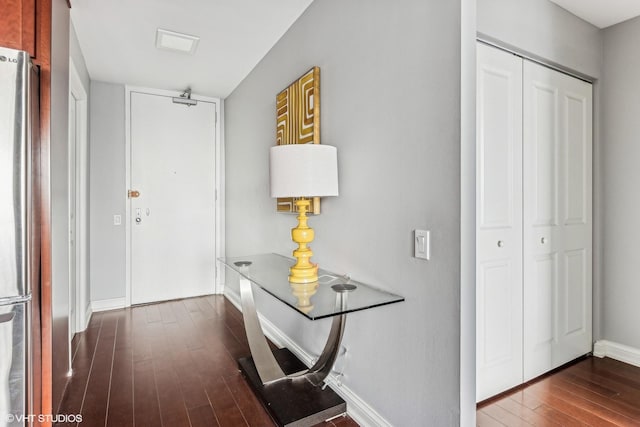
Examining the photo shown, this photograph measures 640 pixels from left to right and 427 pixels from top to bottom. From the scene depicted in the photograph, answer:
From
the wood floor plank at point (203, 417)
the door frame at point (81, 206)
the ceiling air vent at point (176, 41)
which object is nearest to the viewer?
the wood floor plank at point (203, 417)

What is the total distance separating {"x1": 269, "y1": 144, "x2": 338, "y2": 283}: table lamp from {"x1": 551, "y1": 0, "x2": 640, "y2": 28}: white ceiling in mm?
1801

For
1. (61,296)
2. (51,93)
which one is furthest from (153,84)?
(61,296)

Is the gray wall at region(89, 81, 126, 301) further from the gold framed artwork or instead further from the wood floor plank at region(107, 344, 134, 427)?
the gold framed artwork

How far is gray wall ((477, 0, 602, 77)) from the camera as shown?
1781 mm

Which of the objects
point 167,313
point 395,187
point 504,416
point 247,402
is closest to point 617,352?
point 504,416

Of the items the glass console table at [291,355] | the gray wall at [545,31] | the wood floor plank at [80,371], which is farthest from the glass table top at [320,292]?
the gray wall at [545,31]

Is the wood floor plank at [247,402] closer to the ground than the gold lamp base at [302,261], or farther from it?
closer to the ground

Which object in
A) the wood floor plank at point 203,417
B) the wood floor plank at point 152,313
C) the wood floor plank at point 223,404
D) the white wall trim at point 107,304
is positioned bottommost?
the wood floor plank at point 203,417

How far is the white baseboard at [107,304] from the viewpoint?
3584 millimetres

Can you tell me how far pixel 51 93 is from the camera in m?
1.66

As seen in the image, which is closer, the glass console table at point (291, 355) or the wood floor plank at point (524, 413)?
the glass console table at point (291, 355)

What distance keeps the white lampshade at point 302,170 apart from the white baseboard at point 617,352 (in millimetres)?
2286

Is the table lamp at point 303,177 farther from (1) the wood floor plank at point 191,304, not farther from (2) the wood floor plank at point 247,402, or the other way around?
(1) the wood floor plank at point 191,304

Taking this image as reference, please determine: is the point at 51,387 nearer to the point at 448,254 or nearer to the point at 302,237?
the point at 302,237
